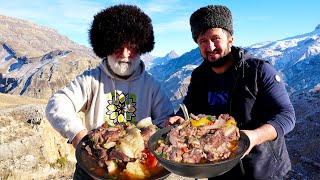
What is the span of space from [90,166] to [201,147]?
1.03 m

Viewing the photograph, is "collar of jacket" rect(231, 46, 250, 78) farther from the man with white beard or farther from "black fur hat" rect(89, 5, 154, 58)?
"black fur hat" rect(89, 5, 154, 58)

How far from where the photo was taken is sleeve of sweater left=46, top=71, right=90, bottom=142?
14.5 ft

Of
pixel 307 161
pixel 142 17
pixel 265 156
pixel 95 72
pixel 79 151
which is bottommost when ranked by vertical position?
pixel 307 161

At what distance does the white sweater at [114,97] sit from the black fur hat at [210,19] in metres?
0.90

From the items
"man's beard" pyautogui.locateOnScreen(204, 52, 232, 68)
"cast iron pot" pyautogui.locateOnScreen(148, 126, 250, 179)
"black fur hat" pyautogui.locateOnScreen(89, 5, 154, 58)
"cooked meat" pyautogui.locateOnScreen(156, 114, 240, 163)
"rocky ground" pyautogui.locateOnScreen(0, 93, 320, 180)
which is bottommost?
"rocky ground" pyautogui.locateOnScreen(0, 93, 320, 180)

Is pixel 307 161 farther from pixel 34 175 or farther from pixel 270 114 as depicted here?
pixel 270 114

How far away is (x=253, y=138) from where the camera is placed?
3.77 meters

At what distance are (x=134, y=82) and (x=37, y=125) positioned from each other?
14285 mm

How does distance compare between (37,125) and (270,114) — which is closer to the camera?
(270,114)

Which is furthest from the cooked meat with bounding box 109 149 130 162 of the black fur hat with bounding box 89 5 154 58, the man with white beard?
the black fur hat with bounding box 89 5 154 58

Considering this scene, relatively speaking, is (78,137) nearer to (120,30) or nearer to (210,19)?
(120,30)

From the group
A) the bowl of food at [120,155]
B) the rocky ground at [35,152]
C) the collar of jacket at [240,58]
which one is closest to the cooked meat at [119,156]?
the bowl of food at [120,155]

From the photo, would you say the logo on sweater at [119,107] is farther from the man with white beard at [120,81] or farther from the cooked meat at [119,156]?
the cooked meat at [119,156]

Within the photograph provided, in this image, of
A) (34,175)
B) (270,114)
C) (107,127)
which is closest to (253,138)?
(270,114)
